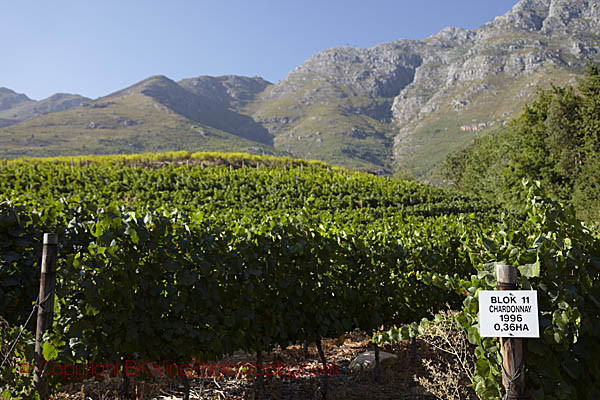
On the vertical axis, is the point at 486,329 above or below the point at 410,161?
below

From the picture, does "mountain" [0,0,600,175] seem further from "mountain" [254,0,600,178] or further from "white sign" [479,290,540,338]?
"white sign" [479,290,540,338]

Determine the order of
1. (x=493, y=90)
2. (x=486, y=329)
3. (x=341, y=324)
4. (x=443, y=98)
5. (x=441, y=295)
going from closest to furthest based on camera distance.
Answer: (x=486, y=329) → (x=341, y=324) → (x=441, y=295) → (x=493, y=90) → (x=443, y=98)

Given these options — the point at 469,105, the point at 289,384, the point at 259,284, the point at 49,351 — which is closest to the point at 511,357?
the point at 259,284

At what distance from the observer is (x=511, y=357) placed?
7.73 feet

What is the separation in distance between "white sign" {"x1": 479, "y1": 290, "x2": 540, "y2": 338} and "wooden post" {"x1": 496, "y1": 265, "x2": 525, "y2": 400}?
69 millimetres

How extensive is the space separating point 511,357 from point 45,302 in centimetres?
322

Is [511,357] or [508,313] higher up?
[508,313]

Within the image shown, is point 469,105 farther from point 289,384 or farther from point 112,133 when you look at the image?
point 289,384

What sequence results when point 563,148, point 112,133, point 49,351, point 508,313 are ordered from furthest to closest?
1. point 112,133
2. point 563,148
3. point 49,351
4. point 508,313

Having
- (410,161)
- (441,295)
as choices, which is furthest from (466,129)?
(441,295)

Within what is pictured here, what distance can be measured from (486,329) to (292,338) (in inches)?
103

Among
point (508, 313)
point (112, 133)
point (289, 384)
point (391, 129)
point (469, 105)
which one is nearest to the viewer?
point (508, 313)

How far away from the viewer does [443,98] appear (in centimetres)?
19150

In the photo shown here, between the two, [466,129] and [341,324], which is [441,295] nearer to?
[341,324]
